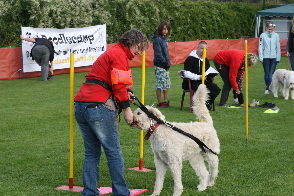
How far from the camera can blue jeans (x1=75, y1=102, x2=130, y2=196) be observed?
516 cm

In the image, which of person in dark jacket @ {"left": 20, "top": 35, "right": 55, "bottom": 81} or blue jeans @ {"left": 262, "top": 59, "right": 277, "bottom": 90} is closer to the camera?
blue jeans @ {"left": 262, "top": 59, "right": 277, "bottom": 90}

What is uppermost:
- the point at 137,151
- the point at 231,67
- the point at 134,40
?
the point at 134,40

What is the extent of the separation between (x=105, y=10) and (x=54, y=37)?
19.4ft

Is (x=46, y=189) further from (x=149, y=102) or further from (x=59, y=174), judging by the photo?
(x=149, y=102)

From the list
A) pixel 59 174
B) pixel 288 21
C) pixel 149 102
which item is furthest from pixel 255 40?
pixel 59 174

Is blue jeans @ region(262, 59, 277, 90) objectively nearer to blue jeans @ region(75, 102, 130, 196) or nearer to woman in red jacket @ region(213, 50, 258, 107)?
woman in red jacket @ region(213, 50, 258, 107)

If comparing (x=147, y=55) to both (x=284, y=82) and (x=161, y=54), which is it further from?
(x=161, y=54)

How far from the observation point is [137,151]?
7930 millimetres

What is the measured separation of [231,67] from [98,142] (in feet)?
23.5

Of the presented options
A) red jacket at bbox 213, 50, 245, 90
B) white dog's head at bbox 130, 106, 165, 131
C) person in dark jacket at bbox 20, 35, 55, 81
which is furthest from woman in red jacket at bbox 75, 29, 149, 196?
person in dark jacket at bbox 20, 35, 55, 81

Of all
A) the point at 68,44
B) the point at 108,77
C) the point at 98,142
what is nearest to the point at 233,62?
the point at 98,142

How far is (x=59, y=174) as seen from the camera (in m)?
6.70

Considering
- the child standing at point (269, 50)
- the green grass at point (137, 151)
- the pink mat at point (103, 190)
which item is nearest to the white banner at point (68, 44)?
the green grass at point (137, 151)

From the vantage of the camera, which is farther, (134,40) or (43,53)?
(43,53)
